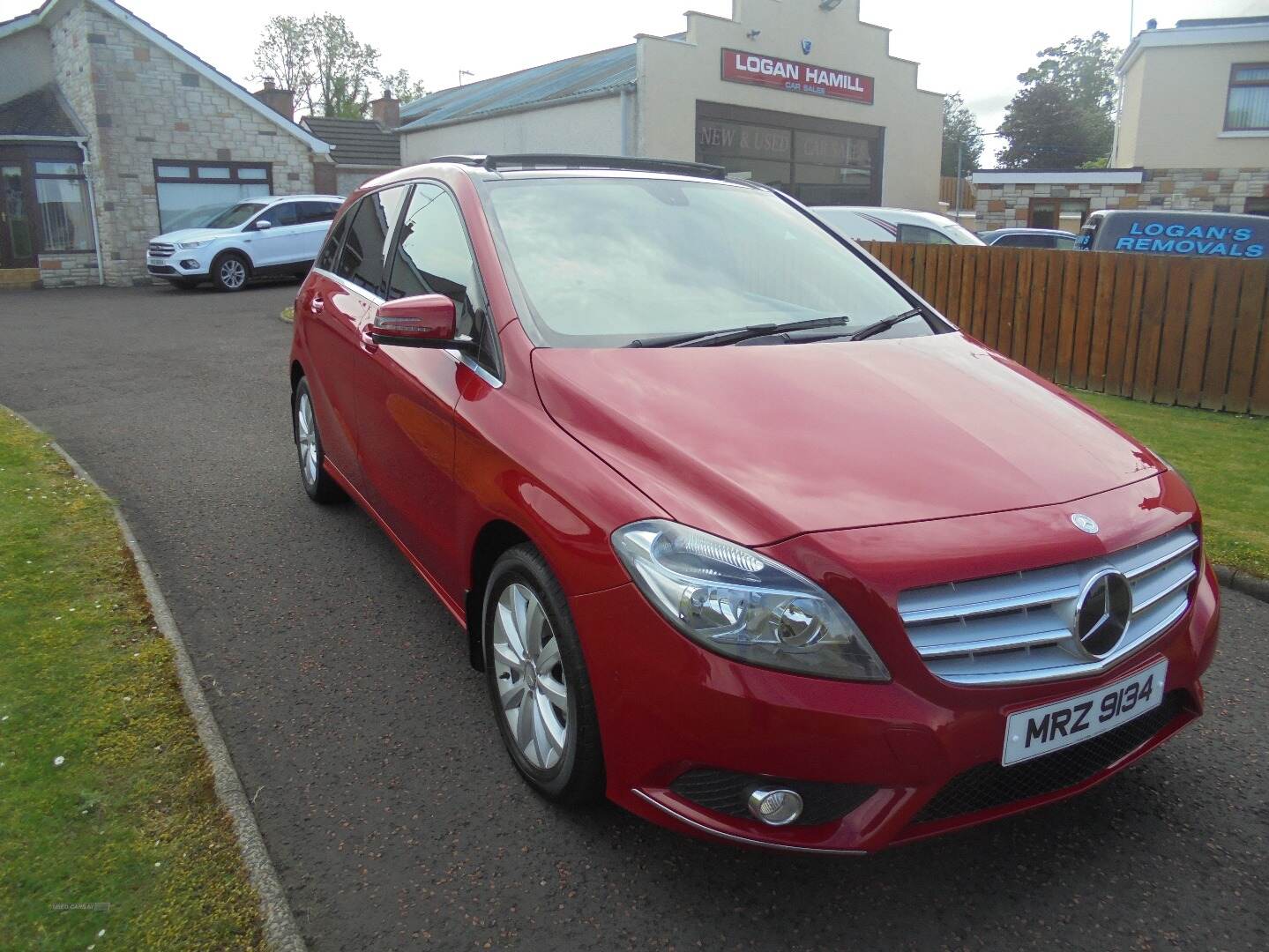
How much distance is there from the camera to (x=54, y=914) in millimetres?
2395

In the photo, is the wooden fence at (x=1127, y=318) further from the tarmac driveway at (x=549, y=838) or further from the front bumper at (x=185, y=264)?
the front bumper at (x=185, y=264)

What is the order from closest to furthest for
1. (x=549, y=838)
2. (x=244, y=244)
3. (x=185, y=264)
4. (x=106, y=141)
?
(x=549, y=838) < (x=185, y=264) < (x=244, y=244) < (x=106, y=141)

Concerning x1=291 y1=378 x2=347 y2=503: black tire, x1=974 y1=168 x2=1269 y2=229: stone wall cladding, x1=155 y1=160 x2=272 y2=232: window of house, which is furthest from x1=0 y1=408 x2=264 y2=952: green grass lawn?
x1=974 y1=168 x2=1269 y2=229: stone wall cladding

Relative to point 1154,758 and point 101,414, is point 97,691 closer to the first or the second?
point 1154,758

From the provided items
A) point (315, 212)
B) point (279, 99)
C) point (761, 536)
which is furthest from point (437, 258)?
point (279, 99)

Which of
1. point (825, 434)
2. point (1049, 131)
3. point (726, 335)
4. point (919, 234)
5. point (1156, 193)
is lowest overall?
point (825, 434)

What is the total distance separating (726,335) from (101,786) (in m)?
2.27

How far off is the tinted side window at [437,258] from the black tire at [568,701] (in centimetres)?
86

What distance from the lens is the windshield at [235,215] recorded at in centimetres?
2083

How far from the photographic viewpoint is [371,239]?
4676mm

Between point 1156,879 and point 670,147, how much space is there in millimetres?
Answer: 21827

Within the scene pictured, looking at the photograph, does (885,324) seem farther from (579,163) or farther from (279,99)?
(279,99)

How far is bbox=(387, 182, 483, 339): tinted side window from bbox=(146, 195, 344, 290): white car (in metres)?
17.6

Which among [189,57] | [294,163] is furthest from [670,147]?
[189,57]
